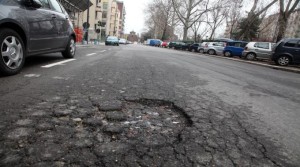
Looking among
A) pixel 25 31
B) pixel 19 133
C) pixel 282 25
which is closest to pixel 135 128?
pixel 19 133

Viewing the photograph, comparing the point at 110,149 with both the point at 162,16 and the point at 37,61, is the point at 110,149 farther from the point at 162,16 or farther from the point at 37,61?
the point at 162,16

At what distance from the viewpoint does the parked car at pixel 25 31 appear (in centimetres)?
382

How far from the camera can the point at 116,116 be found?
2514 mm

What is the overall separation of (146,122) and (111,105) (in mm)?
616

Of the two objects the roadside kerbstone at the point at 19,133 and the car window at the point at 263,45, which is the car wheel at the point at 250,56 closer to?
the car window at the point at 263,45

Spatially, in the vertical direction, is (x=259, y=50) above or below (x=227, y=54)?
above

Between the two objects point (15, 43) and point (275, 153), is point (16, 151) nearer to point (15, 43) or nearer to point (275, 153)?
point (275, 153)

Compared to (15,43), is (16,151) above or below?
below

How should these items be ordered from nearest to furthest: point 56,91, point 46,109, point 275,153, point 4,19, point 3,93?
1. point 275,153
2. point 46,109
3. point 3,93
4. point 56,91
5. point 4,19

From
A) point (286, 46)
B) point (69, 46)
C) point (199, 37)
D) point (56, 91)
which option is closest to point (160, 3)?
point (199, 37)

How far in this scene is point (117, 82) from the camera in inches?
168

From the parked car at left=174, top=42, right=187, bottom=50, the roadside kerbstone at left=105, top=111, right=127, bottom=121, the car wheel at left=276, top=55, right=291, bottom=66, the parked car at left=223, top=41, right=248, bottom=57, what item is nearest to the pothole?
the roadside kerbstone at left=105, top=111, right=127, bottom=121

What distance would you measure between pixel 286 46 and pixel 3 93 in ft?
50.7

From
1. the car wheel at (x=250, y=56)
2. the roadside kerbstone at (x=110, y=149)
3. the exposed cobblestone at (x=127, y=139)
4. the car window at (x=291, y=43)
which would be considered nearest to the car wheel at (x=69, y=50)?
the exposed cobblestone at (x=127, y=139)
